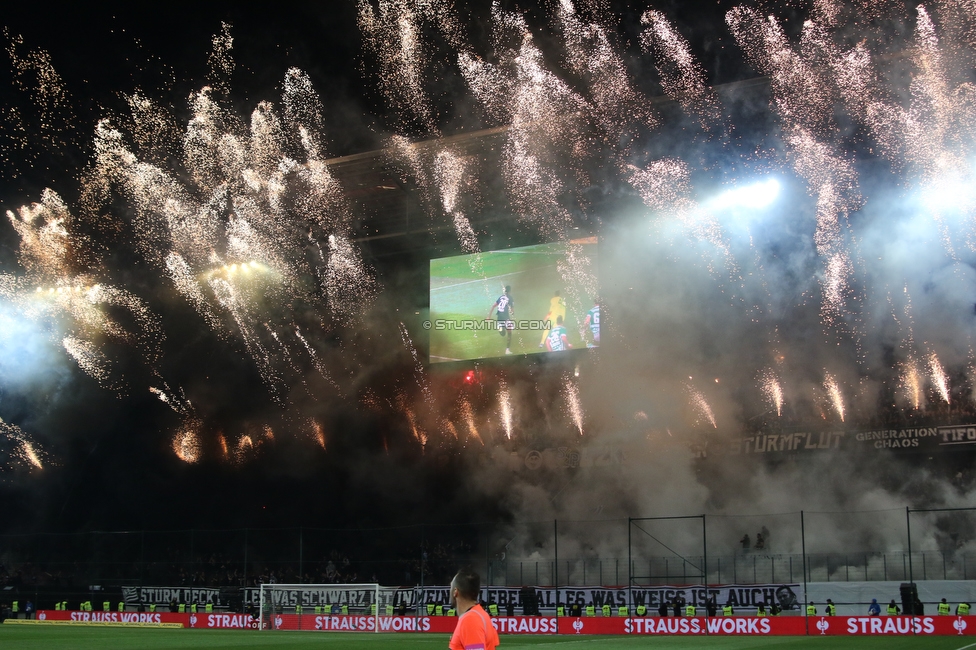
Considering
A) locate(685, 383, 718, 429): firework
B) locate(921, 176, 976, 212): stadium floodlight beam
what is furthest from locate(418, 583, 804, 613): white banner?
locate(921, 176, 976, 212): stadium floodlight beam

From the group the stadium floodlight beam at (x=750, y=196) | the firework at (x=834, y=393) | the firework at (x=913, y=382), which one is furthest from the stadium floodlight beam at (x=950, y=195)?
the firework at (x=834, y=393)

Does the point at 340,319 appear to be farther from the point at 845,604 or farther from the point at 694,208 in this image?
the point at 845,604

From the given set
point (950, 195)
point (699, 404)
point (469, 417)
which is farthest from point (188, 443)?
point (950, 195)

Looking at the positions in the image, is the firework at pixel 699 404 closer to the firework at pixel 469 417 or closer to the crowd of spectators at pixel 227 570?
the firework at pixel 469 417

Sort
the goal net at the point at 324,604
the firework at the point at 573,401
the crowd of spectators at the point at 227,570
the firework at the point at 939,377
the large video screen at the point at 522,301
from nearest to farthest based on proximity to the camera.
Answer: the goal net at the point at 324,604, the firework at the point at 939,377, the crowd of spectators at the point at 227,570, the large video screen at the point at 522,301, the firework at the point at 573,401

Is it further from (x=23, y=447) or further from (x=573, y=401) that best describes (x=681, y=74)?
(x=23, y=447)

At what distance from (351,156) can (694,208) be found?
509 inches

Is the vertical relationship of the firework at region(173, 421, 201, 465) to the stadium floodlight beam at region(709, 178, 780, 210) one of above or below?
below

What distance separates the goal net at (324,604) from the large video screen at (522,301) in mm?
11315

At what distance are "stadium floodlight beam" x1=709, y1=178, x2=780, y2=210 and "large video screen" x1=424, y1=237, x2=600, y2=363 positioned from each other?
195 inches

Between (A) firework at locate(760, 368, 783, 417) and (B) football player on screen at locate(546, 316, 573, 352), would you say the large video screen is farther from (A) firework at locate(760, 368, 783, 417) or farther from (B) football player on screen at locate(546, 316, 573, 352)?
(A) firework at locate(760, 368, 783, 417)

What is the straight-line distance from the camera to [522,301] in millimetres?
35250

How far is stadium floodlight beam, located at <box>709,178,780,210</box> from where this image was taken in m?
31.9

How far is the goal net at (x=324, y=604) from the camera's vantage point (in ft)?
91.1
